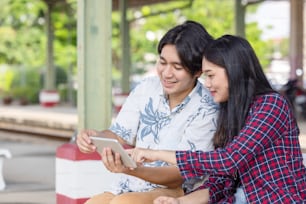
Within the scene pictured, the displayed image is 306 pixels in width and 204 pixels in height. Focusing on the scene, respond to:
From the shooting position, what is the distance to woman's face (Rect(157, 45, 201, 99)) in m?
3.46

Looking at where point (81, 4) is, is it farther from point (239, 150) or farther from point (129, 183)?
point (239, 150)

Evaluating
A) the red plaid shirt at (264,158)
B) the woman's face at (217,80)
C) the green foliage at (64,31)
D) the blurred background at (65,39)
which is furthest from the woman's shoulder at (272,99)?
the green foliage at (64,31)

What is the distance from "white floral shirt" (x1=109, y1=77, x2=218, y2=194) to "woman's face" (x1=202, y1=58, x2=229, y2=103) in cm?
33

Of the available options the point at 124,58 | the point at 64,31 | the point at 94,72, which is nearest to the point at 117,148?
the point at 94,72

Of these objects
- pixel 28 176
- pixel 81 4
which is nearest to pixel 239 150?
pixel 81 4

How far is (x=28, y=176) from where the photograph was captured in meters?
9.82

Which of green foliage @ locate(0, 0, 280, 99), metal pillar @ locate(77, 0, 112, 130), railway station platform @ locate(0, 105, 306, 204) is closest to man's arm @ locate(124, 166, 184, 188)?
railway station platform @ locate(0, 105, 306, 204)

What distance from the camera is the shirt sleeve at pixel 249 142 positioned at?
2.97 m

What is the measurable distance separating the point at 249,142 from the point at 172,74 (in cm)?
64

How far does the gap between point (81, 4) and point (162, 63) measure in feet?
8.00

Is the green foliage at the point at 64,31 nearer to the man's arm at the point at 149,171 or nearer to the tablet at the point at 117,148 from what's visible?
the man's arm at the point at 149,171

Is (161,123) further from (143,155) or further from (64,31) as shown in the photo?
(64,31)

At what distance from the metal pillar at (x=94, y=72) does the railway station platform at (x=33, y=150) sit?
1.49m

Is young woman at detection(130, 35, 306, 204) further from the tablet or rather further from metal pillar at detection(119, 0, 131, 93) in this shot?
metal pillar at detection(119, 0, 131, 93)
